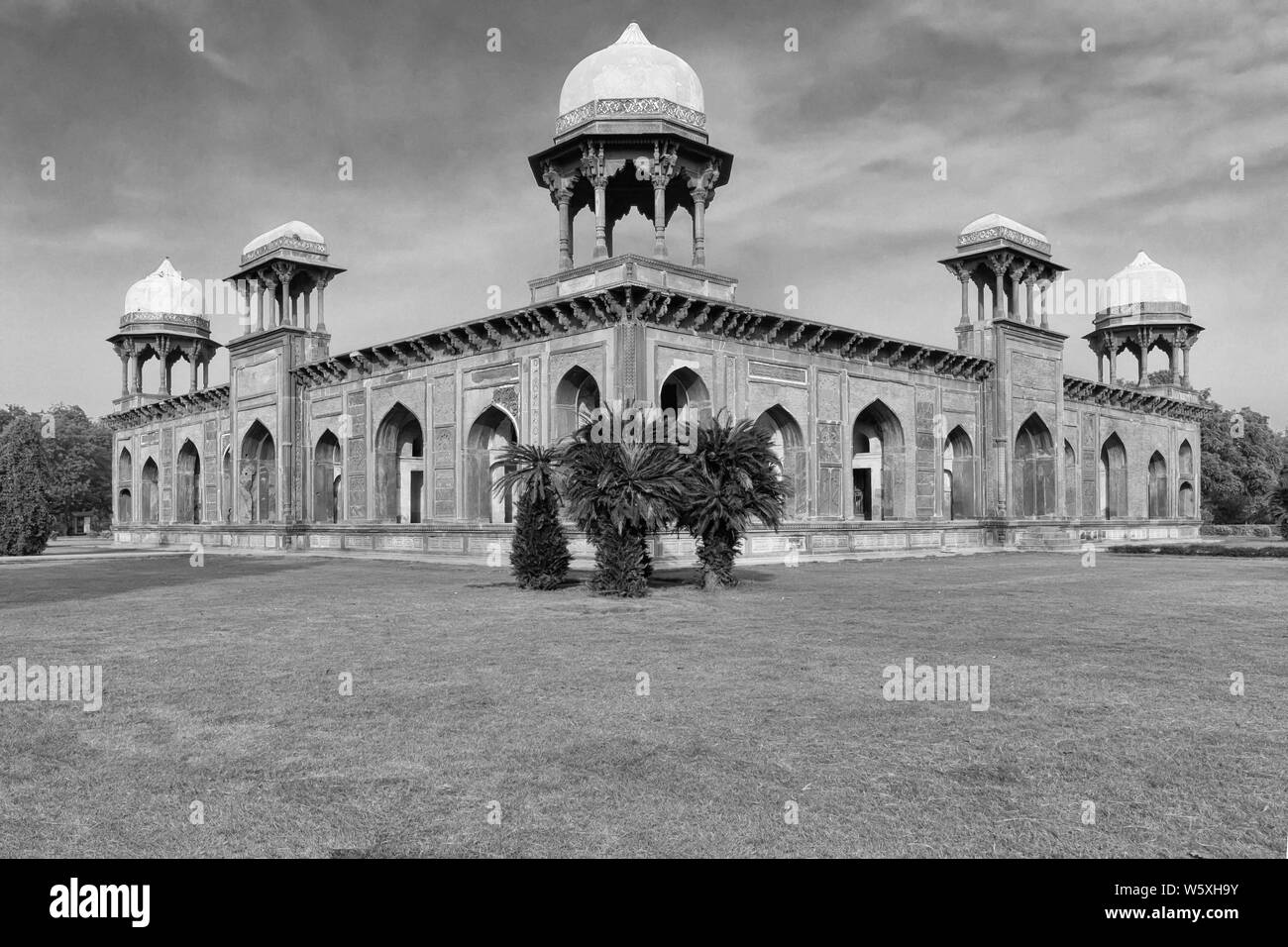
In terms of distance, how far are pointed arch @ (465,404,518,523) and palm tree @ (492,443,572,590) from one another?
12.4m

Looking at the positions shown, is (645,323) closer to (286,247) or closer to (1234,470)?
(286,247)

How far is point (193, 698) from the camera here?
749 centimetres

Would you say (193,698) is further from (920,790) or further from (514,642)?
(920,790)

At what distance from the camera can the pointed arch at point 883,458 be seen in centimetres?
3262

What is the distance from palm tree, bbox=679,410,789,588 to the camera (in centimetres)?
1692

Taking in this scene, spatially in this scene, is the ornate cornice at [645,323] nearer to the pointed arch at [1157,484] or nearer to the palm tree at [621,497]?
the palm tree at [621,497]

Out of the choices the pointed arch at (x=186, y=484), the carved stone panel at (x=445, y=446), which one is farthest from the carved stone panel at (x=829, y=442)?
the pointed arch at (x=186, y=484)

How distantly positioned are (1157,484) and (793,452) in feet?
103

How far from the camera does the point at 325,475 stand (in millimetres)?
37375

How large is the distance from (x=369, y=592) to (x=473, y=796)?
1241 cm

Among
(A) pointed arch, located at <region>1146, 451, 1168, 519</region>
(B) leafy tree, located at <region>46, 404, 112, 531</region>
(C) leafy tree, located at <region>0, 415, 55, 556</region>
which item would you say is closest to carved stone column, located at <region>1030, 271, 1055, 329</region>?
(A) pointed arch, located at <region>1146, 451, 1168, 519</region>

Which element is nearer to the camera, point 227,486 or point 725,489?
point 725,489

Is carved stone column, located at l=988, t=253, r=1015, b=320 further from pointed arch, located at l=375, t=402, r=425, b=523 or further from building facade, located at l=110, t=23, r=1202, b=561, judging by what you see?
pointed arch, located at l=375, t=402, r=425, b=523

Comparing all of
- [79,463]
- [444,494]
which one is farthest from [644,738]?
[79,463]
